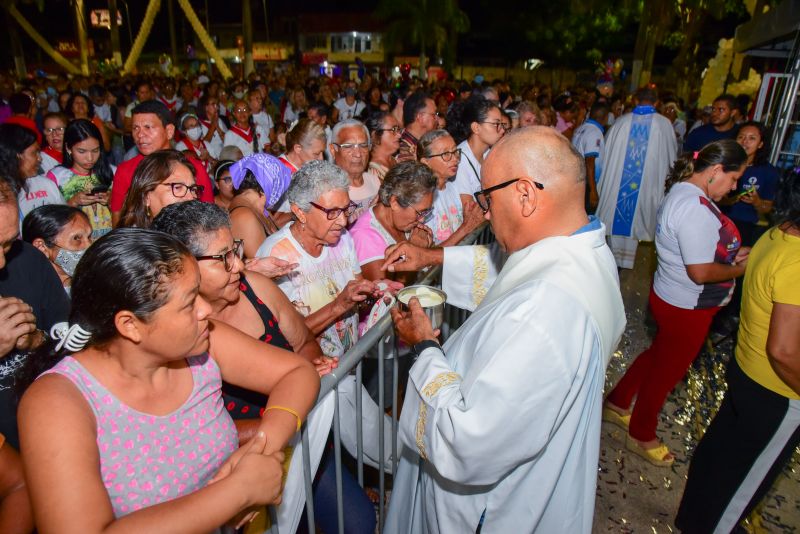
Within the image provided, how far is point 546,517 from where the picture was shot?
6.67ft

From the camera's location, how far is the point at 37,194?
4074mm

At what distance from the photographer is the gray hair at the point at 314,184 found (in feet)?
9.84

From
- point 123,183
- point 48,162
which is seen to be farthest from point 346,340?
point 48,162

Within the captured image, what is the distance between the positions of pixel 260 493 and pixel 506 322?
0.94m

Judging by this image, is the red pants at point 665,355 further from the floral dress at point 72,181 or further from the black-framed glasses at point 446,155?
the floral dress at point 72,181

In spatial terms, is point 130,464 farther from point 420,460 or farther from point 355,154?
point 355,154

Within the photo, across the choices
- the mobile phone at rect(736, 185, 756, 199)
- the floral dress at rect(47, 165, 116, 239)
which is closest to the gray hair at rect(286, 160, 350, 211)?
the floral dress at rect(47, 165, 116, 239)

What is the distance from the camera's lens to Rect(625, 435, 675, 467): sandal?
12.2 ft

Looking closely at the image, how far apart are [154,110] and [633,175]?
617 cm

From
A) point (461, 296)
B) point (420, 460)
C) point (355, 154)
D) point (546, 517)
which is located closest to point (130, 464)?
point (420, 460)

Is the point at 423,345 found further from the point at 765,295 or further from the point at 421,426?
the point at 765,295

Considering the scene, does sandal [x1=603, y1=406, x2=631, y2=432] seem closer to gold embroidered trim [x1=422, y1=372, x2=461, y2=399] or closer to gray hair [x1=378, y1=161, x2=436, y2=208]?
gray hair [x1=378, y1=161, x2=436, y2=208]

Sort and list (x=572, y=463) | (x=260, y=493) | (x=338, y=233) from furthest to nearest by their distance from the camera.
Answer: (x=338, y=233), (x=572, y=463), (x=260, y=493)

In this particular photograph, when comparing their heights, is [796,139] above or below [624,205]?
above
